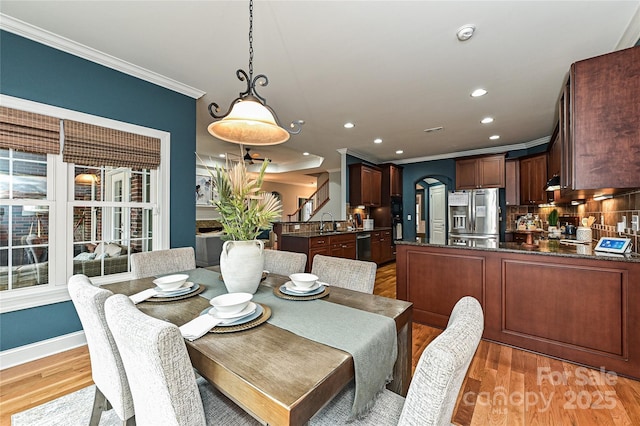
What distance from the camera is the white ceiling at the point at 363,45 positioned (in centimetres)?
188

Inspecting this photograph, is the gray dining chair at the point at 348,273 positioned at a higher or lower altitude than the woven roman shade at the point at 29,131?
lower

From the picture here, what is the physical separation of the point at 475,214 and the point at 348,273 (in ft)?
15.8

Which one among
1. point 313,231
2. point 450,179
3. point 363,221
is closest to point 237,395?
point 313,231

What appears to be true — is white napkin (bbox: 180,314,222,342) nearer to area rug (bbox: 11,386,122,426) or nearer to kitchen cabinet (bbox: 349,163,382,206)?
area rug (bbox: 11,386,122,426)

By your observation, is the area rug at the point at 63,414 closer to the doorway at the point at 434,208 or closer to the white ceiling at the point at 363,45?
the white ceiling at the point at 363,45

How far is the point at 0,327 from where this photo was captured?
2078 mm

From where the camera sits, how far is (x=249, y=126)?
75.4 inches

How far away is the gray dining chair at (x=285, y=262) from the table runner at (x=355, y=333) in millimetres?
706

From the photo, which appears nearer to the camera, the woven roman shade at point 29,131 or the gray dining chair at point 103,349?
the gray dining chair at point 103,349

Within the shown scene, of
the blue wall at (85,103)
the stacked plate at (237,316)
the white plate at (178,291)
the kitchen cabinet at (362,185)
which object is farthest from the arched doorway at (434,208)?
the stacked plate at (237,316)

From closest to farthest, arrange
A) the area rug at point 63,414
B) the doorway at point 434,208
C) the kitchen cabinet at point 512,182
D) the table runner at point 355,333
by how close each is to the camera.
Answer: the table runner at point 355,333, the area rug at point 63,414, the kitchen cabinet at point 512,182, the doorway at point 434,208

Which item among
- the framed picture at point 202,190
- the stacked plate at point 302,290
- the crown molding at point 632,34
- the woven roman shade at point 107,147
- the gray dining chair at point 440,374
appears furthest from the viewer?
the framed picture at point 202,190

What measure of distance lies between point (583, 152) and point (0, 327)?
462cm

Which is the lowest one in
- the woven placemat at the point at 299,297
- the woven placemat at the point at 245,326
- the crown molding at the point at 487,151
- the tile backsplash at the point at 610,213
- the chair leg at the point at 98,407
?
the chair leg at the point at 98,407
